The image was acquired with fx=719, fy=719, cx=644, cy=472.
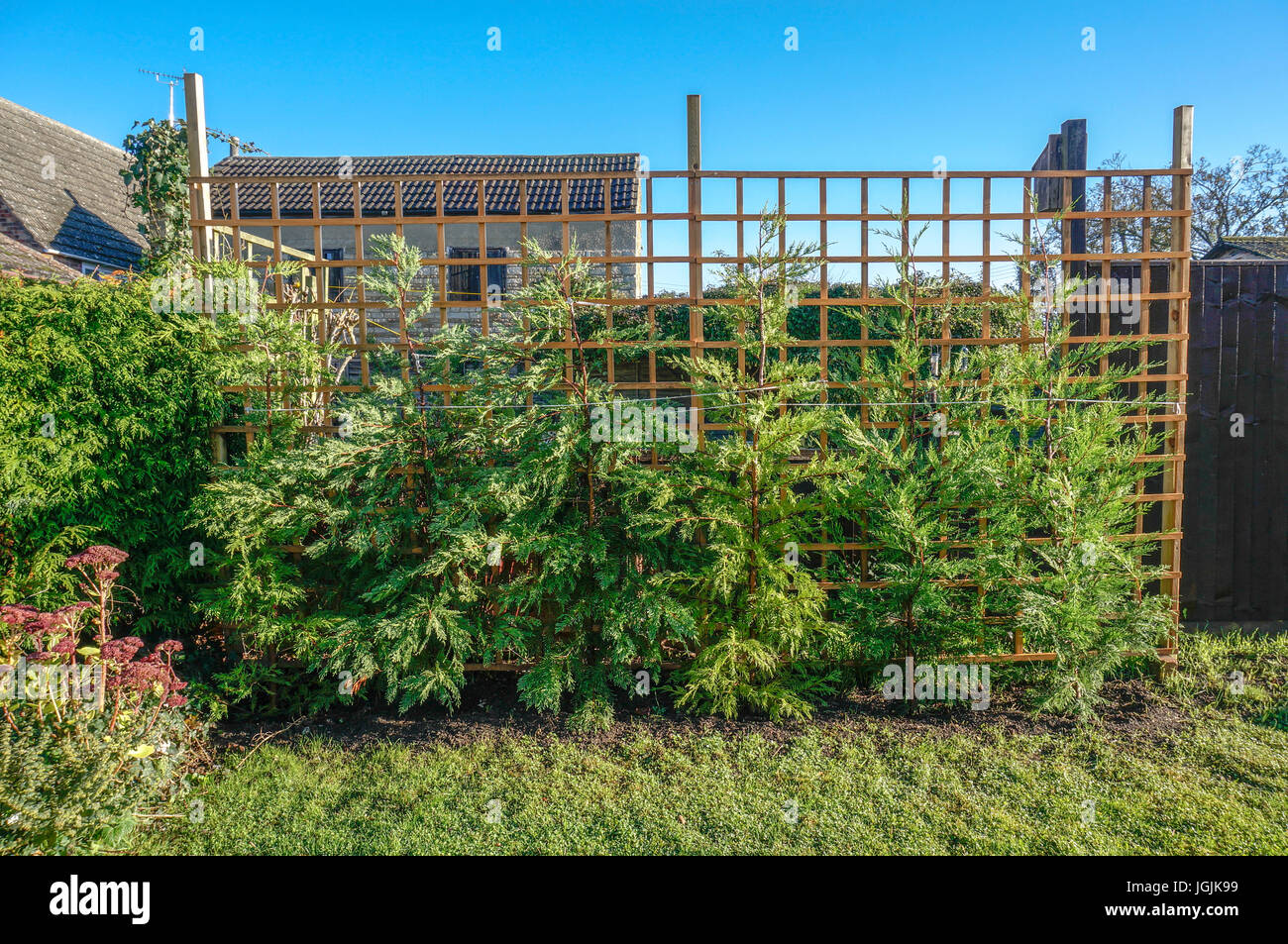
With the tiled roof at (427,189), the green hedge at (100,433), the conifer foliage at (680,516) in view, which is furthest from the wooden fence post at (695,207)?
the tiled roof at (427,189)

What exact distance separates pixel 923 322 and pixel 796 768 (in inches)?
99.4

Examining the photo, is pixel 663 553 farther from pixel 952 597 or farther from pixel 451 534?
pixel 952 597

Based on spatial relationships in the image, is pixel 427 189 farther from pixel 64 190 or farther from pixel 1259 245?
pixel 1259 245

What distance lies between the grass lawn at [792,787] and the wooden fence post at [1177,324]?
35.2 inches

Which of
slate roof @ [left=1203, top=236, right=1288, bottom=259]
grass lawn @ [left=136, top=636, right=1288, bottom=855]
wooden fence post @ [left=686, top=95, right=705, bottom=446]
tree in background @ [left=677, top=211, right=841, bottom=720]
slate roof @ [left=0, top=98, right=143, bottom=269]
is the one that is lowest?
grass lawn @ [left=136, top=636, right=1288, bottom=855]

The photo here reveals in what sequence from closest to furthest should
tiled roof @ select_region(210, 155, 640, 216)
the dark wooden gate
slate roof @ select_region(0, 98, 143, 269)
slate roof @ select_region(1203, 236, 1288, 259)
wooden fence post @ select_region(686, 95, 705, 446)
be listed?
wooden fence post @ select_region(686, 95, 705, 446) → the dark wooden gate → slate roof @ select_region(1203, 236, 1288, 259) → slate roof @ select_region(0, 98, 143, 269) → tiled roof @ select_region(210, 155, 640, 216)

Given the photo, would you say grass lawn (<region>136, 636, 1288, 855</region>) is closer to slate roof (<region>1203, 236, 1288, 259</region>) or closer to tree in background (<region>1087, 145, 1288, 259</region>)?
slate roof (<region>1203, 236, 1288, 259</region>)

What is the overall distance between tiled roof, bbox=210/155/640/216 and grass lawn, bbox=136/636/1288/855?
1018 cm

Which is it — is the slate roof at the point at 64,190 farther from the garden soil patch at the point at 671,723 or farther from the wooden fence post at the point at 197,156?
the garden soil patch at the point at 671,723

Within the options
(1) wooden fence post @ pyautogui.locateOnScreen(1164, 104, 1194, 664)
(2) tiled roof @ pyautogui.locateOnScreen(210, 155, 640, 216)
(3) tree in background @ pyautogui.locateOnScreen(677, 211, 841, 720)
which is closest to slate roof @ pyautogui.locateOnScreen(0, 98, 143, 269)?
(2) tiled roof @ pyautogui.locateOnScreen(210, 155, 640, 216)

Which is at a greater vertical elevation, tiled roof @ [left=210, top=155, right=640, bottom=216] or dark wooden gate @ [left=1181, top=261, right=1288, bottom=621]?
tiled roof @ [left=210, top=155, right=640, bottom=216]

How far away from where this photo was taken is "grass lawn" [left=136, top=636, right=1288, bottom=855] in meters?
2.64

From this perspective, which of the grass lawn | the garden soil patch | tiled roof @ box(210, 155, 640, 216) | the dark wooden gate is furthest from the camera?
tiled roof @ box(210, 155, 640, 216)

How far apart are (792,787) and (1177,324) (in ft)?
10.9
